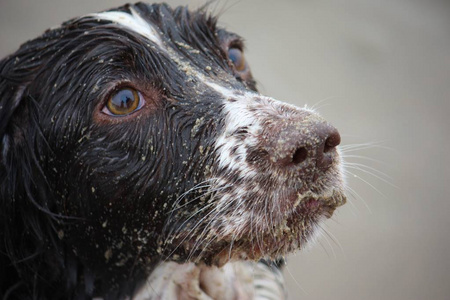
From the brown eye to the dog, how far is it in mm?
302

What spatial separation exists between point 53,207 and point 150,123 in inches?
27.4

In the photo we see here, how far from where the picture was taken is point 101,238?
2875 mm

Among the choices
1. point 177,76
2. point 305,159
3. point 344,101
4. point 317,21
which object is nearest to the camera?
point 305,159

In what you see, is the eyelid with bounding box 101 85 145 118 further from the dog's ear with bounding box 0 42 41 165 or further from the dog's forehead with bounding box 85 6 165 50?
the dog's ear with bounding box 0 42 41 165

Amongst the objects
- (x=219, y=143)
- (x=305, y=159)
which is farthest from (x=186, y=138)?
(x=305, y=159)

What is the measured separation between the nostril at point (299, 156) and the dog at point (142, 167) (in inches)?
0.4

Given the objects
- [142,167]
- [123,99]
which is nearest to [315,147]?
[142,167]

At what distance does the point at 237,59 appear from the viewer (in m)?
3.52

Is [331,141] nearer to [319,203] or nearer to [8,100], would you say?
[319,203]

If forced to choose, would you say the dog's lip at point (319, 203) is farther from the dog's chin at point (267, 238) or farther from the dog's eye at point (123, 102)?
the dog's eye at point (123, 102)

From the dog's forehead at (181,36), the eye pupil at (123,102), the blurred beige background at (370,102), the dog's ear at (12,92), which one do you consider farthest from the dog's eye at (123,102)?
the blurred beige background at (370,102)

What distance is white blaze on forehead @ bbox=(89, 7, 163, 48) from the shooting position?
299cm

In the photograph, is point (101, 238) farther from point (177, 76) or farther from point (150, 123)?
point (177, 76)

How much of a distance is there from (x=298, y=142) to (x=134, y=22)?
1232 mm
